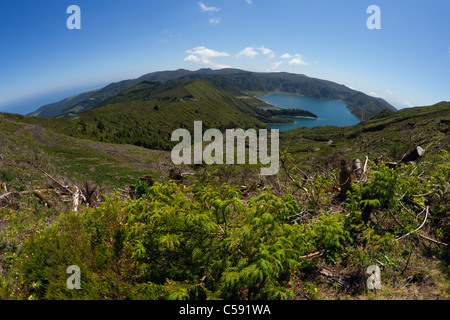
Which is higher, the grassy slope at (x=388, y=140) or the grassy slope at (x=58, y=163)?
the grassy slope at (x=388, y=140)

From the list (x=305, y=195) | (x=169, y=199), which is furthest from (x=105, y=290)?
(x=305, y=195)

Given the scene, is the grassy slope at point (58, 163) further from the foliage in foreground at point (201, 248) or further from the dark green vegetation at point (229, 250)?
the foliage in foreground at point (201, 248)

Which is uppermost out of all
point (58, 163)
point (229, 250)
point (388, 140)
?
point (388, 140)

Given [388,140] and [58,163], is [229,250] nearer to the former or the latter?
[388,140]

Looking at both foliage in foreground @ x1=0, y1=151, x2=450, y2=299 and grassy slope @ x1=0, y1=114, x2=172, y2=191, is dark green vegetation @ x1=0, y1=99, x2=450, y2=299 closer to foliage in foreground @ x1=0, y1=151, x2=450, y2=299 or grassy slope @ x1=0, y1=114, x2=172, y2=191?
foliage in foreground @ x1=0, y1=151, x2=450, y2=299

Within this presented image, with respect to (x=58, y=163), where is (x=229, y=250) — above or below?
above

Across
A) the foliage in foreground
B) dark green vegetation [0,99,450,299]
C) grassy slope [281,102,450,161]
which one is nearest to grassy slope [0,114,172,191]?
dark green vegetation [0,99,450,299]

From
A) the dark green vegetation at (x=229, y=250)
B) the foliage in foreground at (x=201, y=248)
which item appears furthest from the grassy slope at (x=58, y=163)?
the foliage in foreground at (x=201, y=248)

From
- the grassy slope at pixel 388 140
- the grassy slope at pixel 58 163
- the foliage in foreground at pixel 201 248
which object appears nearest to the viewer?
the foliage in foreground at pixel 201 248

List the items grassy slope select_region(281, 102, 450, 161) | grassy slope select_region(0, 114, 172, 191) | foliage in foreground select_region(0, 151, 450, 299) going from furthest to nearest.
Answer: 1. grassy slope select_region(0, 114, 172, 191)
2. grassy slope select_region(281, 102, 450, 161)
3. foliage in foreground select_region(0, 151, 450, 299)

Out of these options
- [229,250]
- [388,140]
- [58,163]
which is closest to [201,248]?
[229,250]
